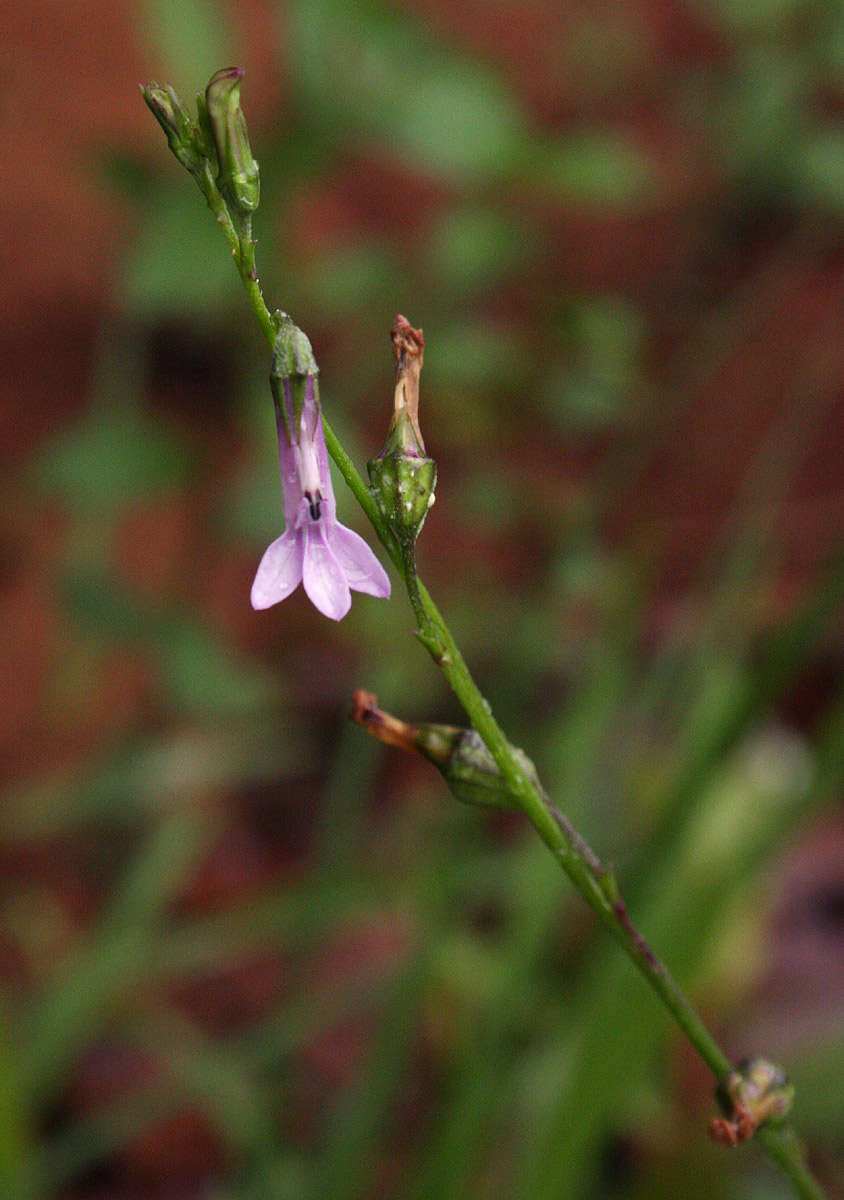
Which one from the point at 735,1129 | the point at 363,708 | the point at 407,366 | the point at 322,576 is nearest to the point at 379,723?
the point at 363,708

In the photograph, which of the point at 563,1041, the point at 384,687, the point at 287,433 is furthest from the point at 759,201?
the point at 287,433

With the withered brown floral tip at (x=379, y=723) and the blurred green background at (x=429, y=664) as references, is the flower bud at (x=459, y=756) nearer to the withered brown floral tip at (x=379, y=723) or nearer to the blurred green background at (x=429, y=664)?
the withered brown floral tip at (x=379, y=723)

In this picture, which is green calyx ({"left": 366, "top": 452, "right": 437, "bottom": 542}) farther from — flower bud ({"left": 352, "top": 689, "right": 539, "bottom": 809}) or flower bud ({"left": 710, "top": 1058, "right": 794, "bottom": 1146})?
flower bud ({"left": 710, "top": 1058, "right": 794, "bottom": 1146})

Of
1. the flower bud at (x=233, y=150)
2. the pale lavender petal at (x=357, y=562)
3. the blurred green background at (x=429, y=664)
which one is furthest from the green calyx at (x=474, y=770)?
the blurred green background at (x=429, y=664)

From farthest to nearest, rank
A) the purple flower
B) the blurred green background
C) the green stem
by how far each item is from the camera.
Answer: the blurred green background
the purple flower
the green stem

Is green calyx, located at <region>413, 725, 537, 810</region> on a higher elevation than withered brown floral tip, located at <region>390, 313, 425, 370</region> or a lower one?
lower

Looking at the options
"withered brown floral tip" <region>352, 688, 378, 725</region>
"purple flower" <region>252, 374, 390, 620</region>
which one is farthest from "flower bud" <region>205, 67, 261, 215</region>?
"withered brown floral tip" <region>352, 688, 378, 725</region>

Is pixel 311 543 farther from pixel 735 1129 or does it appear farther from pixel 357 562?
pixel 735 1129

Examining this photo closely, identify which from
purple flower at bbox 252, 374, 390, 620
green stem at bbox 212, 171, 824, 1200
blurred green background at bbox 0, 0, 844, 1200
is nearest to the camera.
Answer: green stem at bbox 212, 171, 824, 1200
